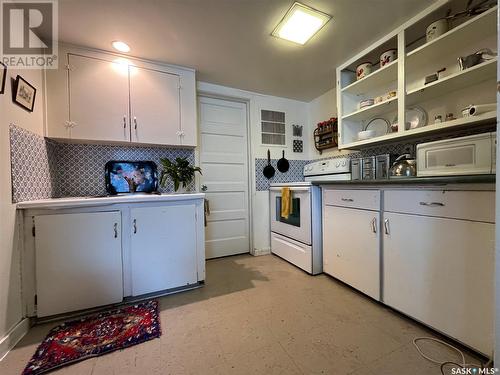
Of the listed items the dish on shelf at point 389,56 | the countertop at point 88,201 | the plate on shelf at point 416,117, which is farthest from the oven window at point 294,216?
the dish on shelf at point 389,56

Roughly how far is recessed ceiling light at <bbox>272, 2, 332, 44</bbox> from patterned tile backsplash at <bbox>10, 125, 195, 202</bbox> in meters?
1.54

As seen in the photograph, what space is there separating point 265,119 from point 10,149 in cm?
254

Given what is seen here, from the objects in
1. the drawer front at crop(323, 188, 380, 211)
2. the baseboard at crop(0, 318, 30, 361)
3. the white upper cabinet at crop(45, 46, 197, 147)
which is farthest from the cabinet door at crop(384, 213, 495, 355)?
the baseboard at crop(0, 318, 30, 361)

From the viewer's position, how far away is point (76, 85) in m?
1.85

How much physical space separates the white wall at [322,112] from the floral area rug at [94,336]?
268 cm

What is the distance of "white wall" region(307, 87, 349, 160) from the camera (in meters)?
2.80

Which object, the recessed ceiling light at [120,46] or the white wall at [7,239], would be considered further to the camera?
the recessed ceiling light at [120,46]

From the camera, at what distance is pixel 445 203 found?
47.6 inches

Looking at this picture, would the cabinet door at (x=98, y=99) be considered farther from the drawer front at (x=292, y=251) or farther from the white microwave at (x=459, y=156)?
the white microwave at (x=459, y=156)

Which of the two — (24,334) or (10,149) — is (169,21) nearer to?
(10,149)

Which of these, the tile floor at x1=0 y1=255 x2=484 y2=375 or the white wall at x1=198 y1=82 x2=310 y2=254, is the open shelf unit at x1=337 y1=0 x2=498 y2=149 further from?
the tile floor at x1=0 y1=255 x2=484 y2=375

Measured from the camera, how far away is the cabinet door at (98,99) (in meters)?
1.85

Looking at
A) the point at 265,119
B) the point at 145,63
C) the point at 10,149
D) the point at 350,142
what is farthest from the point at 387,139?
the point at 10,149

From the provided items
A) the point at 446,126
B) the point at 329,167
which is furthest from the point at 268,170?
the point at 446,126
